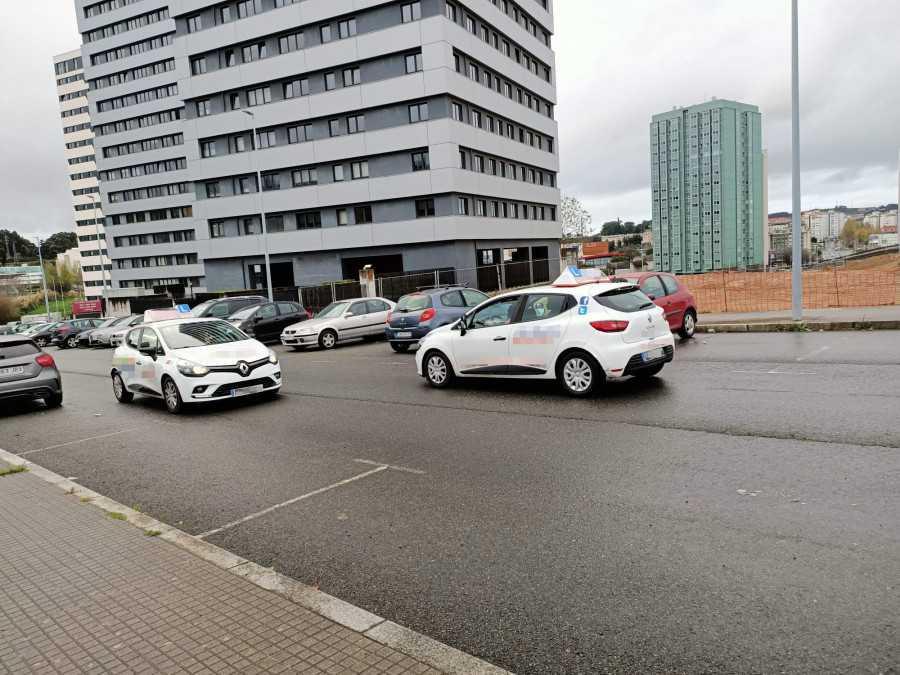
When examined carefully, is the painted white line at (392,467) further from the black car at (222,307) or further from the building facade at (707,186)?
the building facade at (707,186)

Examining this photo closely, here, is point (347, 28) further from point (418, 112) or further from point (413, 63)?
point (418, 112)

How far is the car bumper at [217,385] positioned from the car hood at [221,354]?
0.25 metres

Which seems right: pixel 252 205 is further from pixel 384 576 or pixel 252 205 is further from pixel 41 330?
pixel 384 576

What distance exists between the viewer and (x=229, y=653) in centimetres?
304

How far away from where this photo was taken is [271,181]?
44719mm

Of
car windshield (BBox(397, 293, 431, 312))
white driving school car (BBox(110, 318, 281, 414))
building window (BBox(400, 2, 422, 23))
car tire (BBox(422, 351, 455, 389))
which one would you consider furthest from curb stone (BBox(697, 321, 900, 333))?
building window (BBox(400, 2, 422, 23))

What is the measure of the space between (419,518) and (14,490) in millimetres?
4291

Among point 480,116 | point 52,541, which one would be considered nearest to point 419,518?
point 52,541

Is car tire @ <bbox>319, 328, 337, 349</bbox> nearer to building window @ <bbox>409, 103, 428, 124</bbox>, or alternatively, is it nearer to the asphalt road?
the asphalt road

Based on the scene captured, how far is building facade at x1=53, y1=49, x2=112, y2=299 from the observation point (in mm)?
96375

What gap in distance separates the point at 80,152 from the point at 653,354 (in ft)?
369

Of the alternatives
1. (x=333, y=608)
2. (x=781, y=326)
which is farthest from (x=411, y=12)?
(x=333, y=608)

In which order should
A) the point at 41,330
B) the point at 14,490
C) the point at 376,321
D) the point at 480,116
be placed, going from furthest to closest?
1. the point at 480,116
2. the point at 41,330
3. the point at 376,321
4. the point at 14,490

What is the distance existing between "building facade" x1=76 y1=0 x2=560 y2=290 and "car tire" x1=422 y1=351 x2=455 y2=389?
2615 cm
